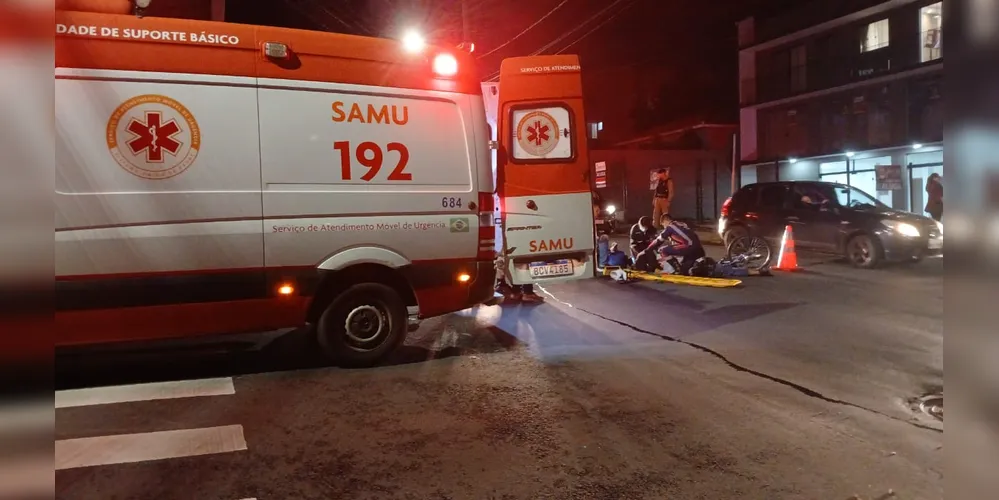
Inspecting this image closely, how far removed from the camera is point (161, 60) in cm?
541

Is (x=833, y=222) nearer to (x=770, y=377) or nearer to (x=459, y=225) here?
(x=770, y=377)

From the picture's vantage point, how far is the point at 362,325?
249 inches

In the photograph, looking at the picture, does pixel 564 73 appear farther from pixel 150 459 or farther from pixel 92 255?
pixel 150 459

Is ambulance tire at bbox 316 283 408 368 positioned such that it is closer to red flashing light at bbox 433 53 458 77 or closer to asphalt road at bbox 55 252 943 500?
asphalt road at bbox 55 252 943 500

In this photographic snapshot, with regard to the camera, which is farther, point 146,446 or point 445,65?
point 445,65

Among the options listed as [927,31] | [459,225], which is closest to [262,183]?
[459,225]

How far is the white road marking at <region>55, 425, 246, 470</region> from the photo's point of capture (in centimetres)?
414

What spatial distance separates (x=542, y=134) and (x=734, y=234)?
772 centimetres

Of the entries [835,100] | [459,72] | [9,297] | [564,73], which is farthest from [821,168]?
[9,297]

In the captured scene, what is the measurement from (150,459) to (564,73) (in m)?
6.46

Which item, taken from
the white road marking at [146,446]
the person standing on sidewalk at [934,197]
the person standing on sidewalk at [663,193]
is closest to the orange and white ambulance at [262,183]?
the white road marking at [146,446]

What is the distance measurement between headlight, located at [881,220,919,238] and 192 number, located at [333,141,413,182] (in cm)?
1034

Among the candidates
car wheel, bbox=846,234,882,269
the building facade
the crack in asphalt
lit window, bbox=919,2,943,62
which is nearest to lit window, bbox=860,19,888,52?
the building facade

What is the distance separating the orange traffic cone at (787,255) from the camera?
42.9 feet
